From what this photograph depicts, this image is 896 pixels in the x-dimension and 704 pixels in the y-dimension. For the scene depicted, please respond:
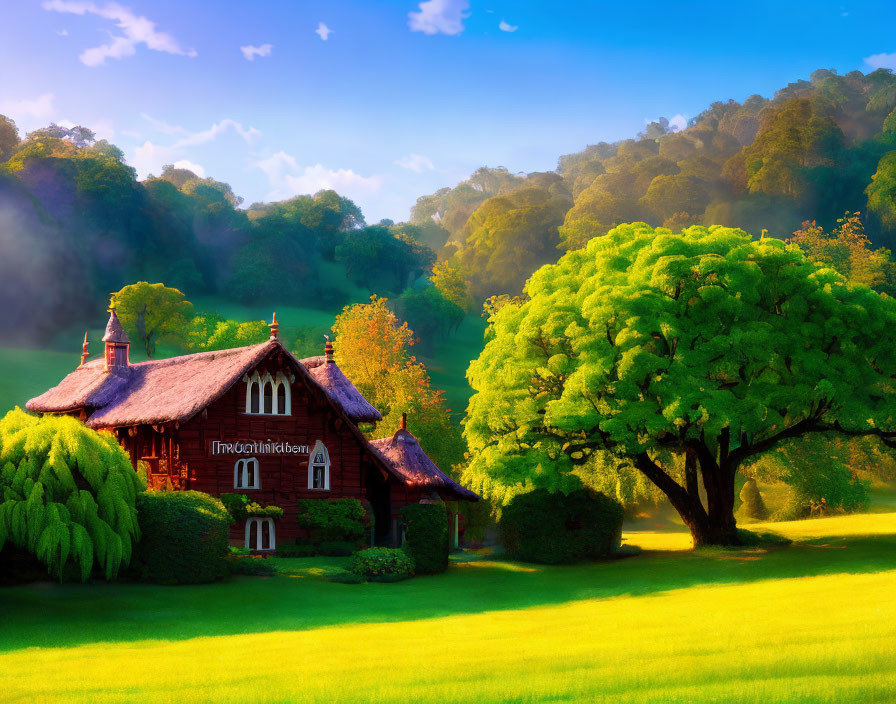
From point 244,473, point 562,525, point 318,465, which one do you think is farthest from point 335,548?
point 562,525

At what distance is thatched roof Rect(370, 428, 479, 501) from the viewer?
41156mm

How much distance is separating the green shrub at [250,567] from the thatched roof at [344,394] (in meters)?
10.6

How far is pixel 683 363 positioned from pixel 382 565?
41.7ft

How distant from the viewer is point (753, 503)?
58.4 metres

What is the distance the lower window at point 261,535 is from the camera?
37781 millimetres

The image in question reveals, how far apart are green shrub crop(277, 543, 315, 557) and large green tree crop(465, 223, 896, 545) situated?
23.2ft

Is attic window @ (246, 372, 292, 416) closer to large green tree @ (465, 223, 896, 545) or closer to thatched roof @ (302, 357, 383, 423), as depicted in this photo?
thatched roof @ (302, 357, 383, 423)

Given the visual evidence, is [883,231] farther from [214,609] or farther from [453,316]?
[214,609]

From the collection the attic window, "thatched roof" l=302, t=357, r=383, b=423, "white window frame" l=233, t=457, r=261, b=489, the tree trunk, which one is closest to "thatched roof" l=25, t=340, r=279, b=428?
the attic window

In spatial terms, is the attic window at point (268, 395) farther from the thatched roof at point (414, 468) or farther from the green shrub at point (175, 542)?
the green shrub at point (175, 542)

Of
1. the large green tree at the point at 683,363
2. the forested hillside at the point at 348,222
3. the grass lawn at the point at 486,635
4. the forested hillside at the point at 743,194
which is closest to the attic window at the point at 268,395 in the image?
the grass lawn at the point at 486,635

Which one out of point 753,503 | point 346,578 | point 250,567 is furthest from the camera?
point 753,503

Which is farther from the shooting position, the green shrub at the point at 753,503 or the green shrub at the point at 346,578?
the green shrub at the point at 753,503

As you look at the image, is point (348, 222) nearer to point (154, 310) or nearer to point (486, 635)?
point (154, 310)
